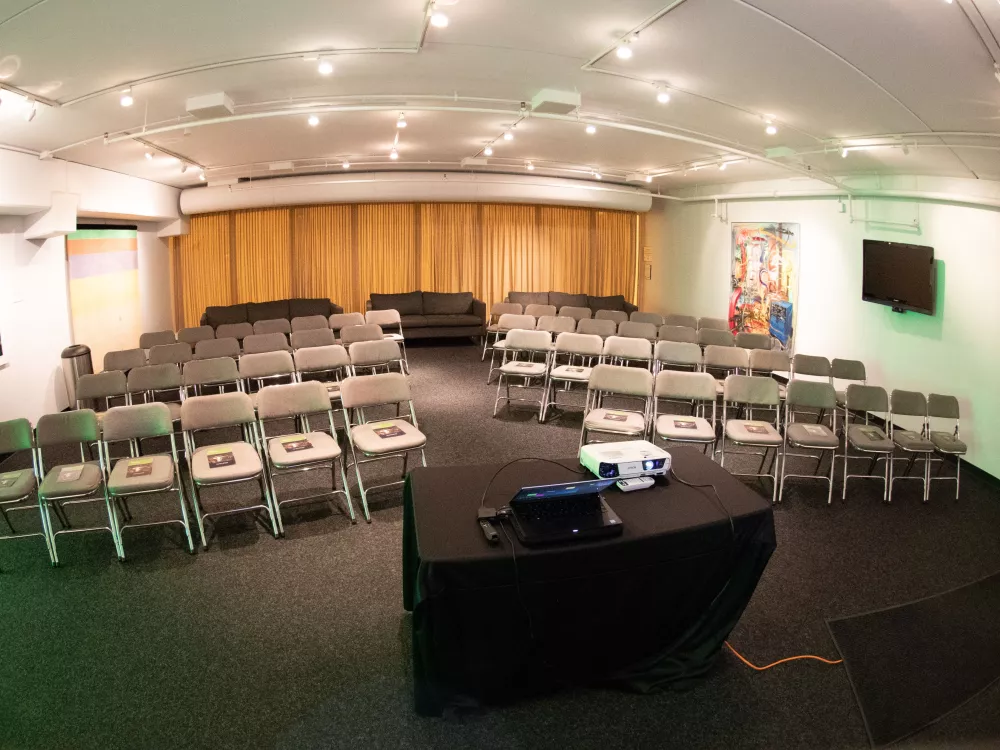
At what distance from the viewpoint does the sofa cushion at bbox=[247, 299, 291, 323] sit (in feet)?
39.6

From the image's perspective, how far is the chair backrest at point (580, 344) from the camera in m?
8.01

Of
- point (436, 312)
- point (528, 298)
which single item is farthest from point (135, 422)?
point (528, 298)

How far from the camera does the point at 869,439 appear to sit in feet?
19.4

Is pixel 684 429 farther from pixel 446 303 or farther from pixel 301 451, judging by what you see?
pixel 446 303

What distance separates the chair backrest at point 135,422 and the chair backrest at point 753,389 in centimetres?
479

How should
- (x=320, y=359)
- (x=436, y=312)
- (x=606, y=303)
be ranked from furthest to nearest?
1. (x=606, y=303)
2. (x=436, y=312)
3. (x=320, y=359)

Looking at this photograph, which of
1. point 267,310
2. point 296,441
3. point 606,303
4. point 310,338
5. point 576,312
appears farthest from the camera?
point 606,303

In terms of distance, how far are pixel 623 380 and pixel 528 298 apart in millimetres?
7232

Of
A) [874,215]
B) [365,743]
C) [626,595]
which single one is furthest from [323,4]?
Answer: [874,215]

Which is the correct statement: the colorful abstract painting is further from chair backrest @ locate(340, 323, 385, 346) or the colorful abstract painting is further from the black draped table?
the black draped table

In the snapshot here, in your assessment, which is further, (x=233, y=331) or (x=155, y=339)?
(x=233, y=331)

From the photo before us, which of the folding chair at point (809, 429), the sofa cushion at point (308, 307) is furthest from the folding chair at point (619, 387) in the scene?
the sofa cushion at point (308, 307)

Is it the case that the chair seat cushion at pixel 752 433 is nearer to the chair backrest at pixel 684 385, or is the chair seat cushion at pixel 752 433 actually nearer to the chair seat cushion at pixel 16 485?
the chair backrest at pixel 684 385

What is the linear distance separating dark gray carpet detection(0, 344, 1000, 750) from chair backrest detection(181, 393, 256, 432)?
0.79m
